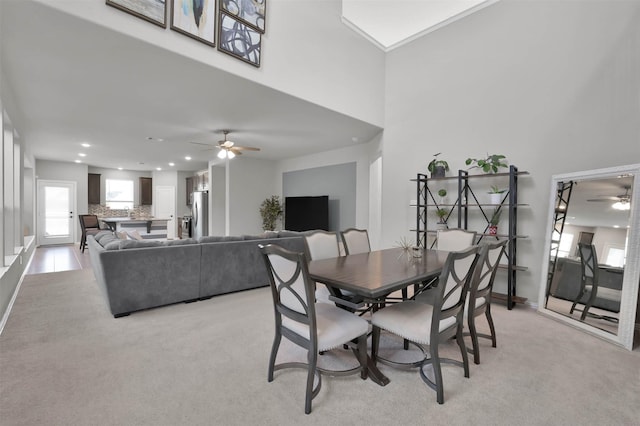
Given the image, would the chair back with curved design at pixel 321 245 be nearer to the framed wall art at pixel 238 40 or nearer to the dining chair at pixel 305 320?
the dining chair at pixel 305 320

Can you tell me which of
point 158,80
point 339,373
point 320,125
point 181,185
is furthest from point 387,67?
point 181,185

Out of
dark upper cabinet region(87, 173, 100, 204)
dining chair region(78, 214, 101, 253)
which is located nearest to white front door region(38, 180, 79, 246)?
dark upper cabinet region(87, 173, 100, 204)

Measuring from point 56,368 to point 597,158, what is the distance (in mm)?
5402

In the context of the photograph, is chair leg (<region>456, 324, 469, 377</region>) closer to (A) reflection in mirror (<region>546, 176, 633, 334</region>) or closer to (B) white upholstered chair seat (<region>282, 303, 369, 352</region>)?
(B) white upholstered chair seat (<region>282, 303, 369, 352</region>)

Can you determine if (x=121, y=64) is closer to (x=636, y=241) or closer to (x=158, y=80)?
(x=158, y=80)

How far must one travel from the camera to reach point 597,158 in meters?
3.20

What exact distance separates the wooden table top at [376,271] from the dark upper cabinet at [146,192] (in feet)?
34.4

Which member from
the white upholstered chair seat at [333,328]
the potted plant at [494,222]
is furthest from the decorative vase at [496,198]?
the white upholstered chair seat at [333,328]

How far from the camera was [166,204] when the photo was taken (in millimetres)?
11039

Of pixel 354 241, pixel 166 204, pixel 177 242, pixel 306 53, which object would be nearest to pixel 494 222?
pixel 354 241

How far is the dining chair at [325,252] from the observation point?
2.55 metres

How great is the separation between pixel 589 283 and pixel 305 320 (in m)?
3.12

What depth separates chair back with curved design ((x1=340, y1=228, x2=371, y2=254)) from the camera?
3256 mm

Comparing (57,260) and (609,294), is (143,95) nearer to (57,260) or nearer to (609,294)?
(57,260)
